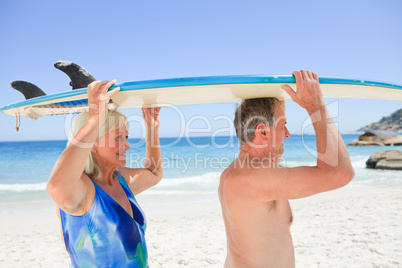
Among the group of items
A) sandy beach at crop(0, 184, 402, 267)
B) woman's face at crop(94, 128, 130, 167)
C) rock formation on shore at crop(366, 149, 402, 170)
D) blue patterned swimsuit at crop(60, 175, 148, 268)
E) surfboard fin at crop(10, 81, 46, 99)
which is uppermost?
surfboard fin at crop(10, 81, 46, 99)

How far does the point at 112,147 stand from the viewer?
80.7 inches

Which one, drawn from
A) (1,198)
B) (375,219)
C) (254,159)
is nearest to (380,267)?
(375,219)

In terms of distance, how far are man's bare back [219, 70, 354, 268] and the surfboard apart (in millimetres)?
132

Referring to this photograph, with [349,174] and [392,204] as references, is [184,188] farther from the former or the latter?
[349,174]

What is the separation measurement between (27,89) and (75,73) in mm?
402


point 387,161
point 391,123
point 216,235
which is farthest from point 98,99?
point 391,123

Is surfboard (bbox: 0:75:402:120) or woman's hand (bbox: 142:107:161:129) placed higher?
surfboard (bbox: 0:75:402:120)

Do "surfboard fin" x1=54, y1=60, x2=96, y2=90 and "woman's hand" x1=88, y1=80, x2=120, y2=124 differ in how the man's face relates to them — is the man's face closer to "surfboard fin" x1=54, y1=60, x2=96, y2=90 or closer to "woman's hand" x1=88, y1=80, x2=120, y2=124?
"woman's hand" x1=88, y1=80, x2=120, y2=124

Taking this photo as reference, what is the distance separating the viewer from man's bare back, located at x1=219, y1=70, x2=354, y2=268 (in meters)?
1.53

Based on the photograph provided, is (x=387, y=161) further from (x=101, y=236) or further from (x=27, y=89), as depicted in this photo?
(x=27, y=89)

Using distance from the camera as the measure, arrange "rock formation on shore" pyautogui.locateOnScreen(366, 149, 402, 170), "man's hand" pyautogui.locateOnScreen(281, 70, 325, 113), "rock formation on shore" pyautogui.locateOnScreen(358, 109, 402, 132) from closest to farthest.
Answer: "man's hand" pyautogui.locateOnScreen(281, 70, 325, 113) → "rock formation on shore" pyautogui.locateOnScreen(366, 149, 402, 170) → "rock formation on shore" pyautogui.locateOnScreen(358, 109, 402, 132)

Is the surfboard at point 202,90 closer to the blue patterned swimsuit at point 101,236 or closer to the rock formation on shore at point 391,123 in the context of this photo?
the blue patterned swimsuit at point 101,236

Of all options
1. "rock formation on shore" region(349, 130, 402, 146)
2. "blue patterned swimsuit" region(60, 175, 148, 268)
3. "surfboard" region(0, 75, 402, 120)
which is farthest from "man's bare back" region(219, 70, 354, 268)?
"rock formation on shore" region(349, 130, 402, 146)

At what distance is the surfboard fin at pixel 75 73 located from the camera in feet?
5.86
